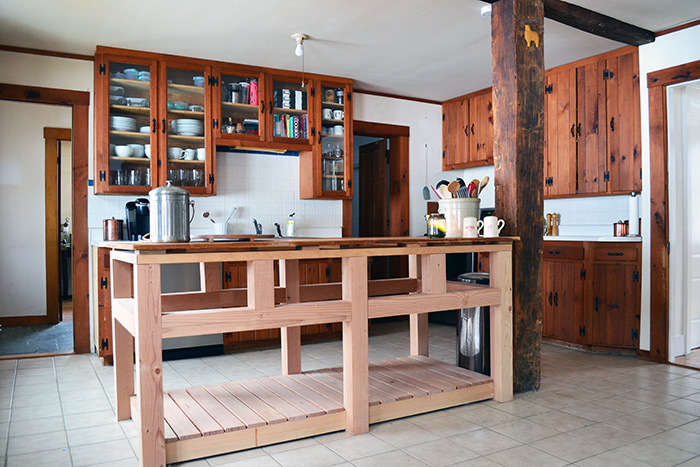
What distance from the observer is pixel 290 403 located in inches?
99.0

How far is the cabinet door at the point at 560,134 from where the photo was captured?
4.73 meters

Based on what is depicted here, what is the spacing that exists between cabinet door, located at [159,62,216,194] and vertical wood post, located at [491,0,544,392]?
2.60 meters

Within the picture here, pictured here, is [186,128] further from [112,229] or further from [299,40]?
[299,40]

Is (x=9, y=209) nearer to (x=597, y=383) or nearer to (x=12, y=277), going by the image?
(x=12, y=277)

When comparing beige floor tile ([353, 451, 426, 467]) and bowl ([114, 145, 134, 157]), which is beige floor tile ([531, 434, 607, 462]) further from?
bowl ([114, 145, 134, 157])

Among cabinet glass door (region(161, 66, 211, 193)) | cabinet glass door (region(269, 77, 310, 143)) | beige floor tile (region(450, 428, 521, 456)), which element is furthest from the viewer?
cabinet glass door (region(269, 77, 310, 143))

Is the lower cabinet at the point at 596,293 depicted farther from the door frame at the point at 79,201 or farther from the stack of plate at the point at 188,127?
the door frame at the point at 79,201

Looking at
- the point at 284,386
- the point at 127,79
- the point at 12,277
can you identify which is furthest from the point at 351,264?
the point at 12,277

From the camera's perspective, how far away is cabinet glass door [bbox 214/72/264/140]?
4754 millimetres

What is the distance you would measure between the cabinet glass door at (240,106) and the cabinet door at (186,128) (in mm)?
140

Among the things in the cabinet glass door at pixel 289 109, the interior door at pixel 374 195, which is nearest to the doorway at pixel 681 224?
the interior door at pixel 374 195

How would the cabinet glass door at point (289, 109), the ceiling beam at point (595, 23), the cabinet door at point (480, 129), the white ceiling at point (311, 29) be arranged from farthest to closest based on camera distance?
the cabinet door at point (480, 129), the cabinet glass door at point (289, 109), the white ceiling at point (311, 29), the ceiling beam at point (595, 23)

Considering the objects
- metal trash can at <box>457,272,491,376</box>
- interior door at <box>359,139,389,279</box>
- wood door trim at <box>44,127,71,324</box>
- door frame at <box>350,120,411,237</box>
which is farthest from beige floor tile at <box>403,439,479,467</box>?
wood door trim at <box>44,127,71,324</box>

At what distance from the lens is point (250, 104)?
4.85 metres
